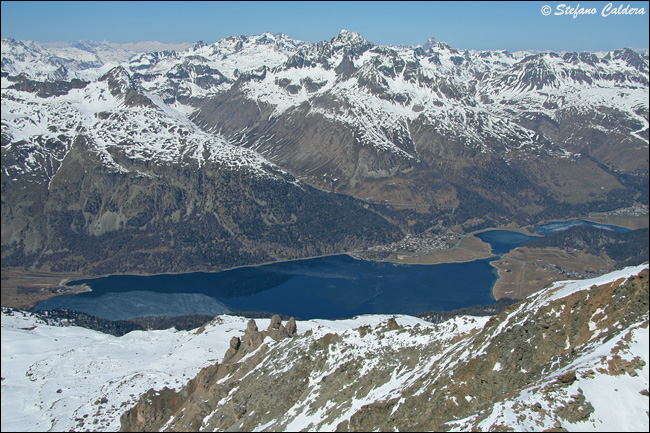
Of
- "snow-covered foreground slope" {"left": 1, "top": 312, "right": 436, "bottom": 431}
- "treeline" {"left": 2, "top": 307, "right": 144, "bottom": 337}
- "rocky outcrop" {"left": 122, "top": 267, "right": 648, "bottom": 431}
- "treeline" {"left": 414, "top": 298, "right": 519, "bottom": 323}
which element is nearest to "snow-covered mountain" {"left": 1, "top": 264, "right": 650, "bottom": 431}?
"rocky outcrop" {"left": 122, "top": 267, "right": 648, "bottom": 431}

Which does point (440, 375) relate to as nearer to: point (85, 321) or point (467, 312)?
point (467, 312)

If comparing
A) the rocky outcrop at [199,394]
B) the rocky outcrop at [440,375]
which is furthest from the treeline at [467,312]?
the rocky outcrop at [440,375]

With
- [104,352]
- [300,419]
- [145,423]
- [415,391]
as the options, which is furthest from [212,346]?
[415,391]

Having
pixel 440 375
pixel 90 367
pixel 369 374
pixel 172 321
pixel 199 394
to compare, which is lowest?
pixel 172 321

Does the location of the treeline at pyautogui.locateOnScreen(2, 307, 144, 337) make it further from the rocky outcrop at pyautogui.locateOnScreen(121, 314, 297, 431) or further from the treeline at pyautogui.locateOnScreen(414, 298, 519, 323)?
the treeline at pyautogui.locateOnScreen(414, 298, 519, 323)

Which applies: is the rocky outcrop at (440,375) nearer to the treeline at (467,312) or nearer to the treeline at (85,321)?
the treeline at (85,321)

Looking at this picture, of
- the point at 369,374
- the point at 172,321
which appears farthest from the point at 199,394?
the point at 172,321

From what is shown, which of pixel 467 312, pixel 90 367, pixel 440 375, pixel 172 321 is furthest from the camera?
pixel 172 321
